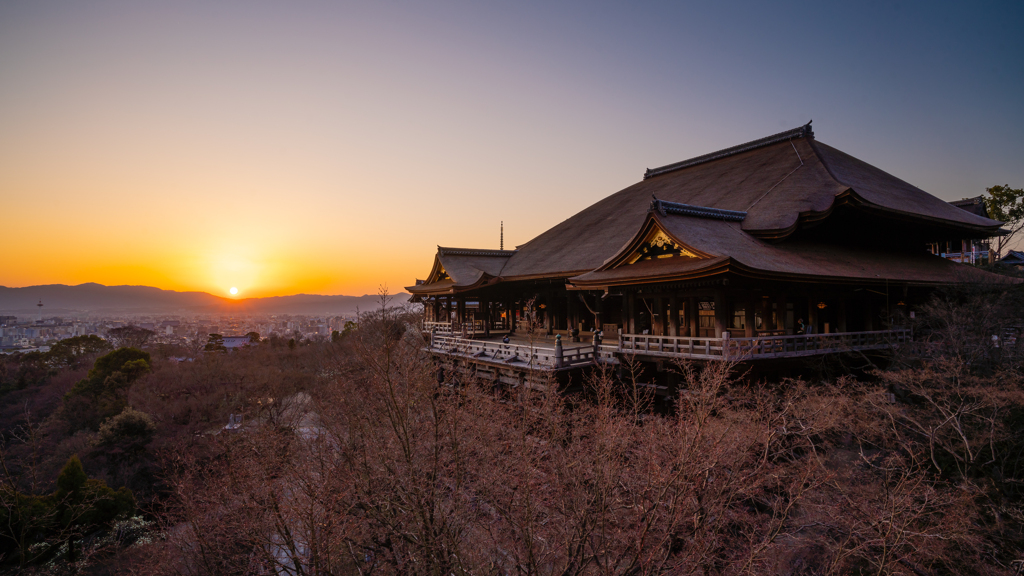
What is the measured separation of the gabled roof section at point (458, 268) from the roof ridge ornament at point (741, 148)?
13.0 meters

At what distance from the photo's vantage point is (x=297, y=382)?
124 feet

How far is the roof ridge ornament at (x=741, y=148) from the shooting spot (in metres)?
24.2

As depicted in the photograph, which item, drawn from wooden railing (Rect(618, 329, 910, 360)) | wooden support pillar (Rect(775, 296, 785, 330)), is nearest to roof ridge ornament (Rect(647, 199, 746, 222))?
wooden support pillar (Rect(775, 296, 785, 330))

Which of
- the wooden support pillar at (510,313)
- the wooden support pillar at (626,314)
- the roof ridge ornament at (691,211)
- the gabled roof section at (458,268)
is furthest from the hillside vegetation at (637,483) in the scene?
the wooden support pillar at (510,313)

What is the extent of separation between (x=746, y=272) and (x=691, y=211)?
465cm

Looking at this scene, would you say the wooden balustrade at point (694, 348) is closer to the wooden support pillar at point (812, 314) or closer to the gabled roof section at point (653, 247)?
the wooden support pillar at point (812, 314)

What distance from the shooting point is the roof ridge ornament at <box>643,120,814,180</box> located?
24237 mm

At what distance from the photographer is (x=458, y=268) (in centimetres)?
2712

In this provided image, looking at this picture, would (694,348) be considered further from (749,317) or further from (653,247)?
(653,247)

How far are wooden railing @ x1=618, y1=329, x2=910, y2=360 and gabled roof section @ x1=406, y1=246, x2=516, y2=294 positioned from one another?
11.2m

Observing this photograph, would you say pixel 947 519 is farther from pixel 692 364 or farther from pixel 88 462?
pixel 88 462

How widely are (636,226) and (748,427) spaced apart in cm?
1427

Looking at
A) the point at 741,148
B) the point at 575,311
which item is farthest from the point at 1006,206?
the point at 575,311

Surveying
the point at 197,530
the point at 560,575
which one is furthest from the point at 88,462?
the point at 560,575
